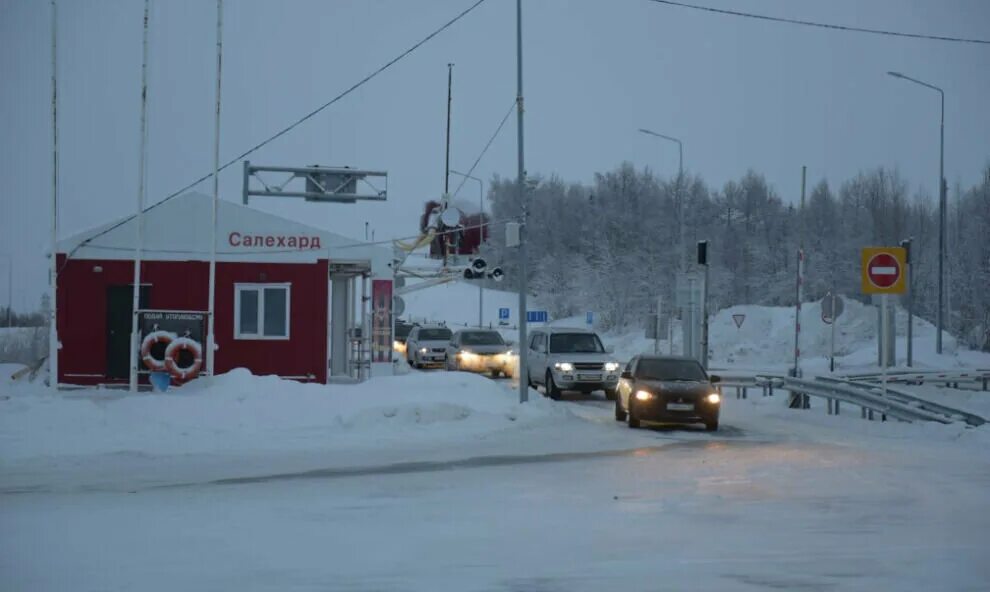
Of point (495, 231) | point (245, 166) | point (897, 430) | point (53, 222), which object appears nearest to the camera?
point (897, 430)

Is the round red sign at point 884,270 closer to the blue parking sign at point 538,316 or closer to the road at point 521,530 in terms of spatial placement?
the road at point 521,530

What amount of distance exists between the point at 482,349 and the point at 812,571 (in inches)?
1195

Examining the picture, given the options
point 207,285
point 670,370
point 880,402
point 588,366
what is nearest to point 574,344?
point 588,366

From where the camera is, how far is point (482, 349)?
3828 centimetres

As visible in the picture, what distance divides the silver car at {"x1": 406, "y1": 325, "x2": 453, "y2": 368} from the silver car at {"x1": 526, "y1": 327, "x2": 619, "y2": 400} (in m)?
13.7

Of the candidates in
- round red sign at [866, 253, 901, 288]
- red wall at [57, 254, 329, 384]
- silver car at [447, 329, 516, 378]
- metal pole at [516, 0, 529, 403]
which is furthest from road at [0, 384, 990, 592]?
silver car at [447, 329, 516, 378]

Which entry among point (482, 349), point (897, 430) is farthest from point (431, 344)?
point (897, 430)

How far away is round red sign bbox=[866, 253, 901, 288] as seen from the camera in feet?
68.7

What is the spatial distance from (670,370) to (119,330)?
570 inches

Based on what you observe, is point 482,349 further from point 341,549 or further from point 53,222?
point 341,549

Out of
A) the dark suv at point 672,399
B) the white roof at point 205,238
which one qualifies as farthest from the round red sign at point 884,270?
the white roof at point 205,238

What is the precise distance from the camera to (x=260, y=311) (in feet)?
91.2

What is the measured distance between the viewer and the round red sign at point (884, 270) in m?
20.9

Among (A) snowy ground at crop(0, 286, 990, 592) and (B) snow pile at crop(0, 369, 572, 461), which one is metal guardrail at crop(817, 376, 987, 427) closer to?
(A) snowy ground at crop(0, 286, 990, 592)
